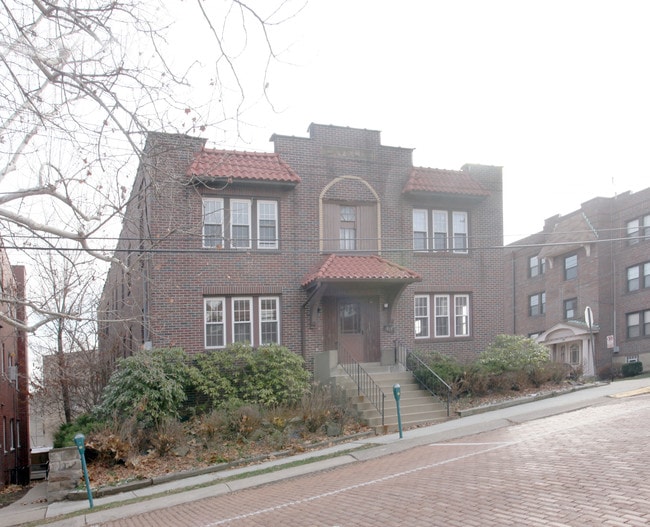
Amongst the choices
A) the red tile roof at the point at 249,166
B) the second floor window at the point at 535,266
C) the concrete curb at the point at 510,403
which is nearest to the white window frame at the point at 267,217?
the red tile roof at the point at 249,166

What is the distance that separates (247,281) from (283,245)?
5.44ft

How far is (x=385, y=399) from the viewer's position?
18156 millimetres

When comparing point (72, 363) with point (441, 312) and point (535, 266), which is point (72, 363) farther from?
point (535, 266)

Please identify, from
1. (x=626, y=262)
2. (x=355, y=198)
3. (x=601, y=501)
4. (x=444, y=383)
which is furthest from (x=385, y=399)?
(x=626, y=262)

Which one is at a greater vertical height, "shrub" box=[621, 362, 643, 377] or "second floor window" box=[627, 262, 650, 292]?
"second floor window" box=[627, 262, 650, 292]

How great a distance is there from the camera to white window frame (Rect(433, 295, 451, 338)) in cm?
2205

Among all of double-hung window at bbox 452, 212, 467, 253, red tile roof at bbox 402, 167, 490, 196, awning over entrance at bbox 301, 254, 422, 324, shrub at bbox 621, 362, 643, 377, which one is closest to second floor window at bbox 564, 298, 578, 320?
shrub at bbox 621, 362, 643, 377

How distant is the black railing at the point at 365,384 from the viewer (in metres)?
17.7

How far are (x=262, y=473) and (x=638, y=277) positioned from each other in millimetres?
30255

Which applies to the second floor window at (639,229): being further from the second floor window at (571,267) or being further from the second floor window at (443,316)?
the second floor window at (443,316)

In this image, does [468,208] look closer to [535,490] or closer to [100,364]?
[100,364]

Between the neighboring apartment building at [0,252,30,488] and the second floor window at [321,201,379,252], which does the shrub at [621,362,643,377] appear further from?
the neighboring apartment building at [0,252,30,488]

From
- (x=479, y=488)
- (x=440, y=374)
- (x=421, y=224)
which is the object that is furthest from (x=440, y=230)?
(x=479, y=488)

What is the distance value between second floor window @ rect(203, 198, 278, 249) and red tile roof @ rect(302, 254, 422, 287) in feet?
6.01
